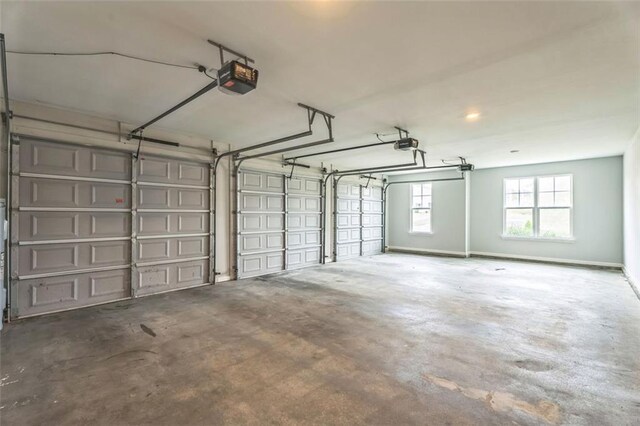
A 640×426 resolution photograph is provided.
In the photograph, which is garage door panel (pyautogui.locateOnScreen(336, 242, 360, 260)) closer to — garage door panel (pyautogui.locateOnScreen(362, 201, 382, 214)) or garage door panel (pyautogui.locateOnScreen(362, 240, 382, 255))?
garage door panel (pyautogui.locateOnScreen(362, 240, 382, 255))

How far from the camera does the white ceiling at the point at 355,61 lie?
2.10 meters

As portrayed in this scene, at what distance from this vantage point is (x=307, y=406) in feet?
6.87

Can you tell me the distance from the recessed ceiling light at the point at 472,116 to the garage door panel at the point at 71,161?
5124mm

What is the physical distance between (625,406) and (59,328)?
17.4 feet

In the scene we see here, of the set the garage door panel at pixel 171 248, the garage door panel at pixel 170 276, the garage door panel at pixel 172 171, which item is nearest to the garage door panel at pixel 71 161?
the garage door panel at pixel 172 171

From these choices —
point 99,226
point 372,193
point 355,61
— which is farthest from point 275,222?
point 355,61

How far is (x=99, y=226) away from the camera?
14.6ft

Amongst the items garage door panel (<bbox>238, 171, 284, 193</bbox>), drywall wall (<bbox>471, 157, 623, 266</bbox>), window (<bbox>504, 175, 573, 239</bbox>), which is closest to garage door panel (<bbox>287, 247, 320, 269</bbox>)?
garage door panel (<bbox>238, 171, 284, 193</bbox>)

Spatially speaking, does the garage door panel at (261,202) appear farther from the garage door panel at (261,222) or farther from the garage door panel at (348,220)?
the garage door panel at (348,220)

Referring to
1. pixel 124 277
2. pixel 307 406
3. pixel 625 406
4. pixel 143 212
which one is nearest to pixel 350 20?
pixel 307 406

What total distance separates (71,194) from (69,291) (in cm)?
133

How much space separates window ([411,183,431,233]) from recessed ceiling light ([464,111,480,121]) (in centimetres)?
579

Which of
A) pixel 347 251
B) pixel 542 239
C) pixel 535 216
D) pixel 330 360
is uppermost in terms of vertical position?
pixel 535 216

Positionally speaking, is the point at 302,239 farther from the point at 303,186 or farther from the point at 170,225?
the point at 170,225
